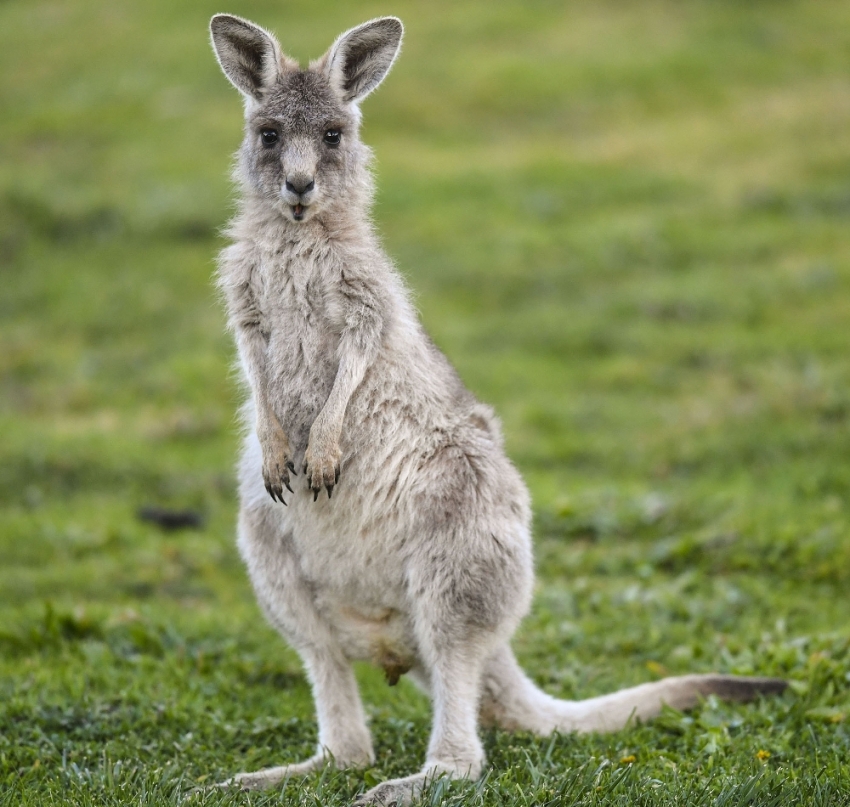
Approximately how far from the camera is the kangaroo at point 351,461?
4547mm

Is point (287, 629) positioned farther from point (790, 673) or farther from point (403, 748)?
point (790, 673)

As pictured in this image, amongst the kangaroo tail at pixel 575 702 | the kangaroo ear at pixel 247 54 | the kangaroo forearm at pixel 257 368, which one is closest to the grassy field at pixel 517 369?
the kangaroo tail at pixel 575 702

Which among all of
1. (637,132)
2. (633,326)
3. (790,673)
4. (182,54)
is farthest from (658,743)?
(182,54)

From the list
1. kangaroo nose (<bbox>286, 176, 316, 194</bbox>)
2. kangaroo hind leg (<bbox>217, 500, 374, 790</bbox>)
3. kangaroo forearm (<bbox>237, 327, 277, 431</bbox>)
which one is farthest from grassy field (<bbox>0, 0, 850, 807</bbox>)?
kangaroo nose (<bbox>286, 176, 316, 194</bbox>)

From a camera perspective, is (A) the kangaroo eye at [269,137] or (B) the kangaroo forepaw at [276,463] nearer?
(B) the kangaroo forepaw at [276,463]

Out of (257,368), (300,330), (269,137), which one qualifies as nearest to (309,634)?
(257,368)

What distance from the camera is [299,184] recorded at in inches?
181

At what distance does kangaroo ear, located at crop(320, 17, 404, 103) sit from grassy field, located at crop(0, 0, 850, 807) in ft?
9.20

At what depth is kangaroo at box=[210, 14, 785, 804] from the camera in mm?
4547

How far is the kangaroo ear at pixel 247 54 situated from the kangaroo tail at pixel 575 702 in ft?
8.52

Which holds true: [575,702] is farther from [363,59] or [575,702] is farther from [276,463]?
[363,59]

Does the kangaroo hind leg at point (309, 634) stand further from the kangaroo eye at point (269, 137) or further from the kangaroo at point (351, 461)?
the kangaroo eye at point (269, 137)

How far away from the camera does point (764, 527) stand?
286 inches

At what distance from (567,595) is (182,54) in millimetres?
15087
